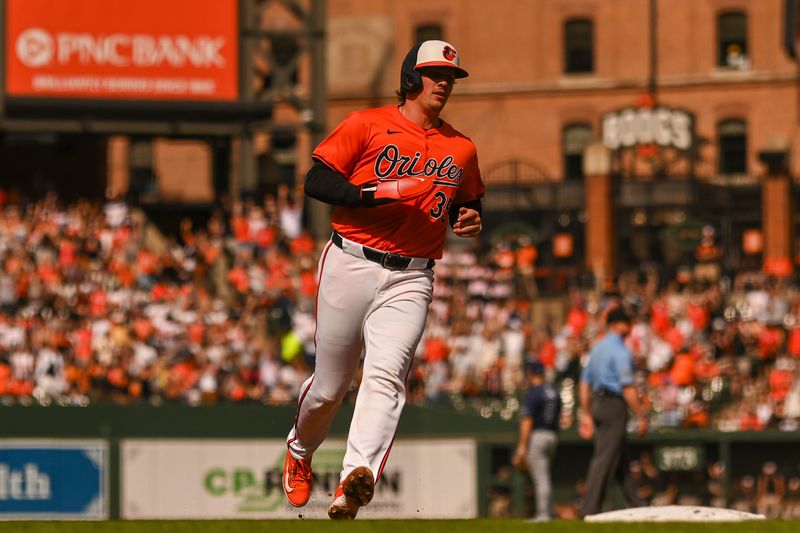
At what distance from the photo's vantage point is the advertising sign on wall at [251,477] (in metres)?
17.4

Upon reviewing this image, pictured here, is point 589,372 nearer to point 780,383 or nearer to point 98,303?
point 780,383

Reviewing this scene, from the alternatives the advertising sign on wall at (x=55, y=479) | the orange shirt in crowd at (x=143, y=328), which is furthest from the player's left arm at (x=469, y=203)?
the orange shirt in crowd at (x=143, y=328)

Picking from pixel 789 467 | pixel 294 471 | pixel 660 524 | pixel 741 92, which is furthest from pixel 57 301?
pixel 741 92

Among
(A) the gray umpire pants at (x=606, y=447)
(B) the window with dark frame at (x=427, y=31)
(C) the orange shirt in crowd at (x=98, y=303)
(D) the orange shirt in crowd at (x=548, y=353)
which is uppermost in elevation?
(B) the window with dark frame at (x=427, y=31)

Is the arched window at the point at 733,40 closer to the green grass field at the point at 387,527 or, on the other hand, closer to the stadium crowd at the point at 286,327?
the stadium crowd at the point at 286,327

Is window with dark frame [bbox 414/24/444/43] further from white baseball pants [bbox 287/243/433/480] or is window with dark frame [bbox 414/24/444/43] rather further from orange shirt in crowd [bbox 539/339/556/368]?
white baseball pants [bbox 287/243/433/480]

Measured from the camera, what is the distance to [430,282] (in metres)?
8.29

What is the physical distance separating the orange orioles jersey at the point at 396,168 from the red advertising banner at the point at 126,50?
25.1 m

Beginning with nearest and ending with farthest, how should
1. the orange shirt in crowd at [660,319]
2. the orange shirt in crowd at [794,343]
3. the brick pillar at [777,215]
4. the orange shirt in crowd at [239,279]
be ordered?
the orange shirt in crowd at [794,343] → the orange shirt in crowd at [660,319] → the orange shirt in crowd at [239,279] → the brick pillar at [777,215]

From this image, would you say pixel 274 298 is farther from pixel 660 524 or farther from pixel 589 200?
pixel 660 524

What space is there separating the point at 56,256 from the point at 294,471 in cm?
1809

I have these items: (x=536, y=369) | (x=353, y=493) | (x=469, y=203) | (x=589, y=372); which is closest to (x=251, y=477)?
(x=536, y=369)

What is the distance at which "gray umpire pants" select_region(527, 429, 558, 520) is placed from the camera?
16312mm

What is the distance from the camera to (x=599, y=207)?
122 ft
